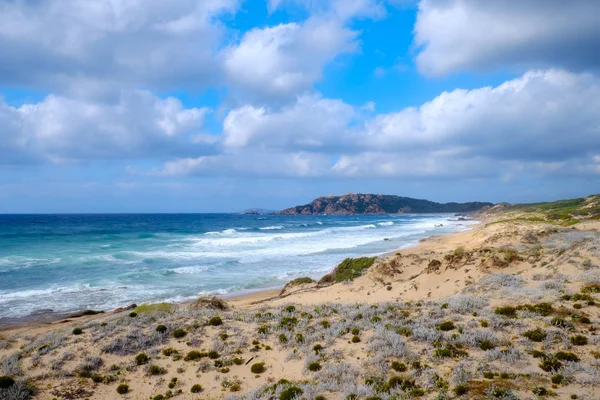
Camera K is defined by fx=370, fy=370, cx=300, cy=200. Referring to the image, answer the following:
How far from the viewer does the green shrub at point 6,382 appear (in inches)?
387

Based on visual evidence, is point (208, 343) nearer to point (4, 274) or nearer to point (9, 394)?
point (9, 394)

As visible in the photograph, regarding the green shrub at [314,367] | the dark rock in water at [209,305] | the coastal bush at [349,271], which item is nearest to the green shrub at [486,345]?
the green shrub at [314,367]

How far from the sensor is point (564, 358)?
993 cm

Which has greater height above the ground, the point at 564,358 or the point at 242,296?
the point at 564,358

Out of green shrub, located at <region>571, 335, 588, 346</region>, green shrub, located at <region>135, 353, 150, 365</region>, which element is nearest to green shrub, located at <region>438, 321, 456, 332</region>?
green shrub, located at <region>571, 335, 588, 346</region>

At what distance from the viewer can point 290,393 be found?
30.3 feet

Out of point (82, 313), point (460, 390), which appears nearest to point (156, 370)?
point (460, 390)

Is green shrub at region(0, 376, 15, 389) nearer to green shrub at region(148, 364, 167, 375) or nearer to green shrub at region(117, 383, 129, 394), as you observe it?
green shrub at region(117, 383, 129, 394)

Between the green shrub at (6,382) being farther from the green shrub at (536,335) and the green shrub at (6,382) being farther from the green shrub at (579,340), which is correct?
the green shrub at (579,340)

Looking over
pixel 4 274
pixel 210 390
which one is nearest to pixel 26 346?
pixel 210 390

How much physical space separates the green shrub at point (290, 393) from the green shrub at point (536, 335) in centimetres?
722

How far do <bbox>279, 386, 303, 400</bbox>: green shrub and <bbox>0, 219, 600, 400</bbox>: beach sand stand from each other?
1.0 inches

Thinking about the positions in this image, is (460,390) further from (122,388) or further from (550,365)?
(122,388)

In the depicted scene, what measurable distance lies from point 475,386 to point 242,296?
800 inches
